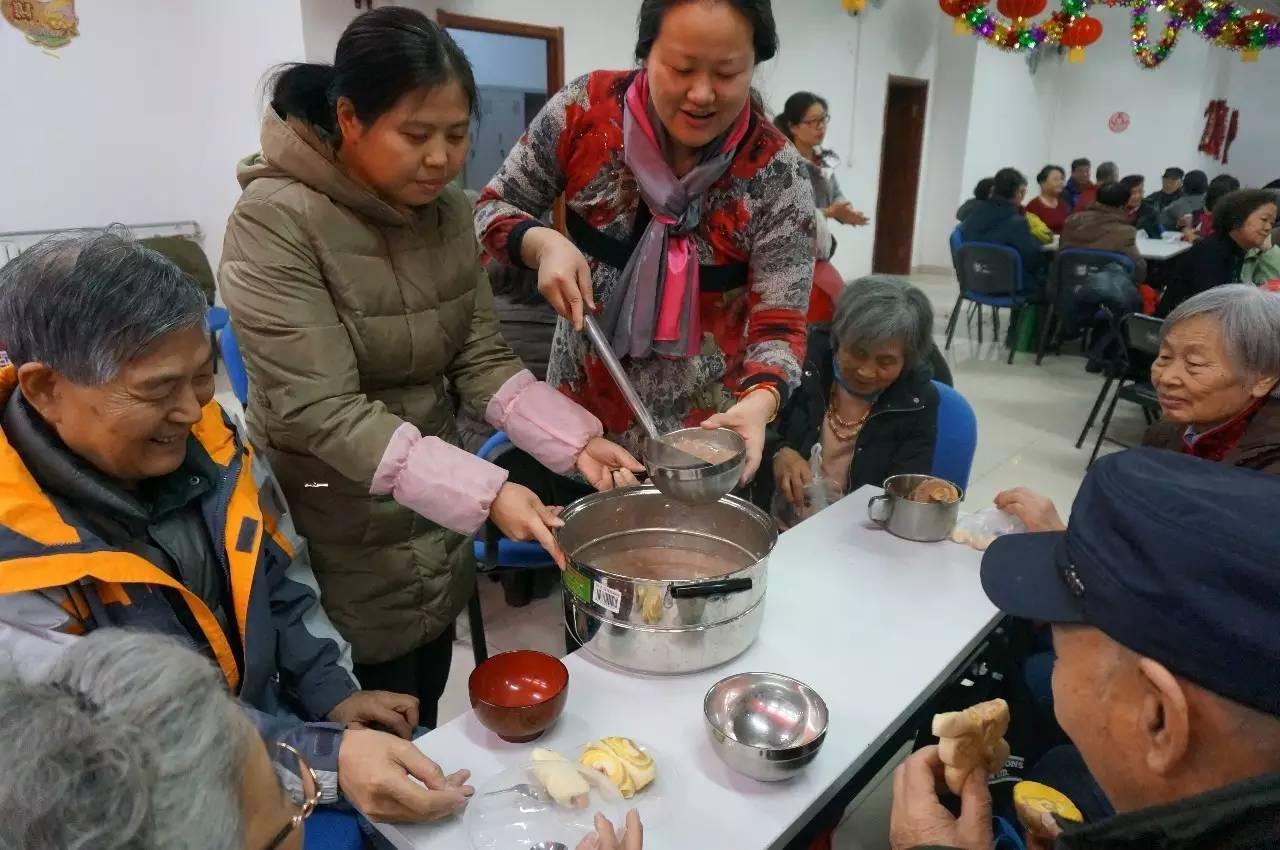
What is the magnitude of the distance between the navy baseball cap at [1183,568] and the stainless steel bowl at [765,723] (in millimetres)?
367

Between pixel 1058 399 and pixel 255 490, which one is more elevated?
pixel 255 490

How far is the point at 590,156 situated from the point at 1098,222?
5171 millimetres

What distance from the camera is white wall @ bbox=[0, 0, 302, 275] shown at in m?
4.43

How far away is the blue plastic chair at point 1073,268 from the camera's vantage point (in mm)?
5230

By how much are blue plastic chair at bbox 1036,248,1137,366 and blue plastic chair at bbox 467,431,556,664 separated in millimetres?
4621

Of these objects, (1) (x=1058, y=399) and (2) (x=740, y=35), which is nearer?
(2) (x=740, y=35)

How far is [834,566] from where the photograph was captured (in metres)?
1.52

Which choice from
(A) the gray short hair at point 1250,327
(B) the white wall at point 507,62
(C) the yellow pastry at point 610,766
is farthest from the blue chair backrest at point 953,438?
(B) the white wall at point 507,62

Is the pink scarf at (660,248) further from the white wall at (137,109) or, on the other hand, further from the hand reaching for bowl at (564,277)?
the white wall at (137,109)

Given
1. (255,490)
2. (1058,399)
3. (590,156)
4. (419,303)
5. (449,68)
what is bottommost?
(1058,399)

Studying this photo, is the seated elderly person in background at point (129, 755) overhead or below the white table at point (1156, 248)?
overhead

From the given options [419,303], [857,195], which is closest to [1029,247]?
[857,195]

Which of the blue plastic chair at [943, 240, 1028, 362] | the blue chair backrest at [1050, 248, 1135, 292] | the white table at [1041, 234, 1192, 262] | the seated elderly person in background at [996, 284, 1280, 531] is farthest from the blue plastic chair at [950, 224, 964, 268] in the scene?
→ the seated elderly person in background at [996, 284, 1280, 531]

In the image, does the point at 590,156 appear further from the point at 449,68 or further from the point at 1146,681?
the point at 1146,681
